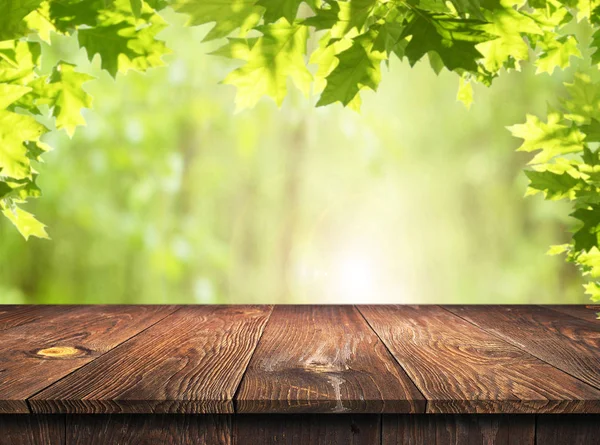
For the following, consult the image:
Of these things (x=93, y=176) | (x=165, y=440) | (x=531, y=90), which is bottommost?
(x=165, y=440)

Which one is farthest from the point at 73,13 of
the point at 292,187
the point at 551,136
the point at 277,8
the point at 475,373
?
the point at 292,187

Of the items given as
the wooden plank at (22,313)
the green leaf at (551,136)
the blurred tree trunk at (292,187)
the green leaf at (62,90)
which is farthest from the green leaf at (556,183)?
the blurred tree trunk at (292,187)

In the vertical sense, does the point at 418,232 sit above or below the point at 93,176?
below

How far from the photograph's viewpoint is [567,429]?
0.67 meters

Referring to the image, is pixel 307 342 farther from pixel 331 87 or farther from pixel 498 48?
pixel 498 48

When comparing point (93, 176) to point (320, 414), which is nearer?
point (320, 414)

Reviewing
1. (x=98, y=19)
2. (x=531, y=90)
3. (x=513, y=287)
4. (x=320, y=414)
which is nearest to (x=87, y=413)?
(x=320, y=414)

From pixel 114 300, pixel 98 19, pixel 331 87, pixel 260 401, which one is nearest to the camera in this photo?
pixel 260 401

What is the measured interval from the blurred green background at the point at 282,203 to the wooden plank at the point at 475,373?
186 centimetres

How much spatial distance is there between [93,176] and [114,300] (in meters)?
0.61

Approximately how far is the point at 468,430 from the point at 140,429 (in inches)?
13.9

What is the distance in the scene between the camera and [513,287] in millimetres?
2967

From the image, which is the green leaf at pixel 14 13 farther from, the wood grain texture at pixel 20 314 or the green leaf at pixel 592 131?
the green leaf at pixel 592 131

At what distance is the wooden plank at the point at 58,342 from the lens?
0.69m
